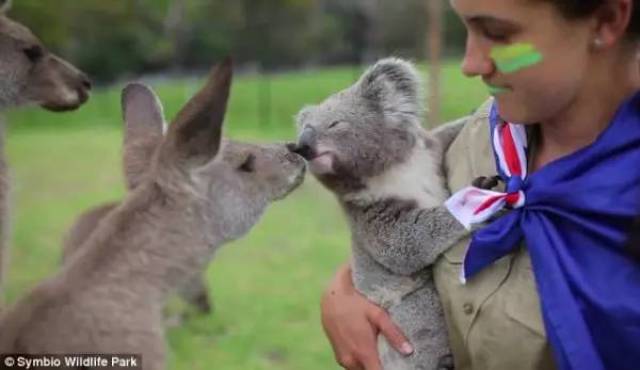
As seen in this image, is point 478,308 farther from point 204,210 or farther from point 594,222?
point 204,210

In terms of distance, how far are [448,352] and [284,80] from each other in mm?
16634

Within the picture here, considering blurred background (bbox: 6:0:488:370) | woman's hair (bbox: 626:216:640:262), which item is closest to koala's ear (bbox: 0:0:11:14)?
blurred background (bbox: 6:0:488:370)

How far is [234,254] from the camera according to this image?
6.39m

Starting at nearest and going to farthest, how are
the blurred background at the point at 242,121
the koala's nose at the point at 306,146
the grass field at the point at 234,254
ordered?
the koala's nose at the point at 306,146 < the grass field at the point at 234,254 < the blurred background at the point at 242,121

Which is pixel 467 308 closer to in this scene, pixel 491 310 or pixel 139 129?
pixel 491 310

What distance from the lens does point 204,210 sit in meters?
1.59

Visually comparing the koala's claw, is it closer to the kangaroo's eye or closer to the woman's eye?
the woman's eye

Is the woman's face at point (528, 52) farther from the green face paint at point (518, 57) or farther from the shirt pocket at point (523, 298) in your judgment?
the shirt pocket at point (523, 298)

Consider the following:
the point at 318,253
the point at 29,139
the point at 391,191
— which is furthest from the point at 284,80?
the point at 391,191

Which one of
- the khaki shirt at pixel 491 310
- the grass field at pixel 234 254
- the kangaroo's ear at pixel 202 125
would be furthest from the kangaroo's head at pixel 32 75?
the khaki shirt at pixel 491 310

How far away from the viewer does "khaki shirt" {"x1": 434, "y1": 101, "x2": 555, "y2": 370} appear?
1.50 meters

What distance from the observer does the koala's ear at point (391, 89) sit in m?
1.87

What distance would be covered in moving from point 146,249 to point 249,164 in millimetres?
289

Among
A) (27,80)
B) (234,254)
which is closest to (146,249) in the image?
(27,80)
